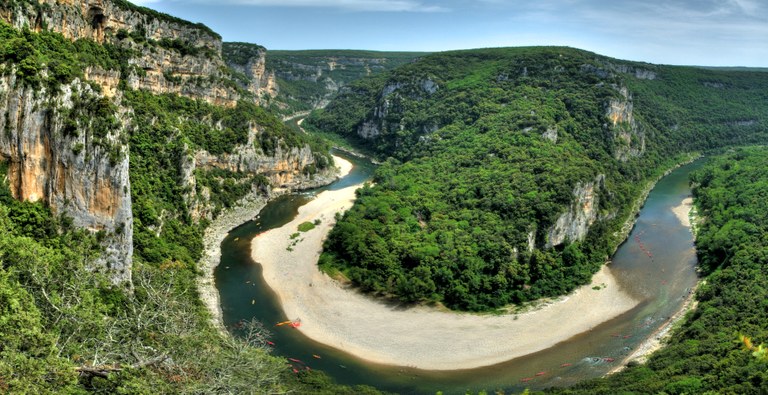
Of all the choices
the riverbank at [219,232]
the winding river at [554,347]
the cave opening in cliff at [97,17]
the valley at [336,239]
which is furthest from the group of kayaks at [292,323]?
the cave opening in cliff at [97,17]

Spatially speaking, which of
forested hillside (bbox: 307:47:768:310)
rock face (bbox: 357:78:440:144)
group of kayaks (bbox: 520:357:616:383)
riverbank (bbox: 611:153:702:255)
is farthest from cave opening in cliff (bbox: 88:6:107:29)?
riverbank (bbox: 611:153:702:255)

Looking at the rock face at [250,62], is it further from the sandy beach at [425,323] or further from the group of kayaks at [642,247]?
the group of kayaks at [642,247]

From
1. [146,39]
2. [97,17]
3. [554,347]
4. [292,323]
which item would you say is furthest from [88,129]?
[146,39]

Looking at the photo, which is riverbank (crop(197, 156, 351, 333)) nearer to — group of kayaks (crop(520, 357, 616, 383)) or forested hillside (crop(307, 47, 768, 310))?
forested hillside (crop(307, 47, 768, 310))

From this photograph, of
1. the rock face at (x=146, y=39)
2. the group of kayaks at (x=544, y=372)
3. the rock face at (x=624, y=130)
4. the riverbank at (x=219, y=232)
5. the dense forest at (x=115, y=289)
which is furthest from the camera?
the rock face at (x=624, y=130)

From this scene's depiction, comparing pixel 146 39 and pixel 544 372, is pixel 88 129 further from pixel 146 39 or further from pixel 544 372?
pixel 146 39
